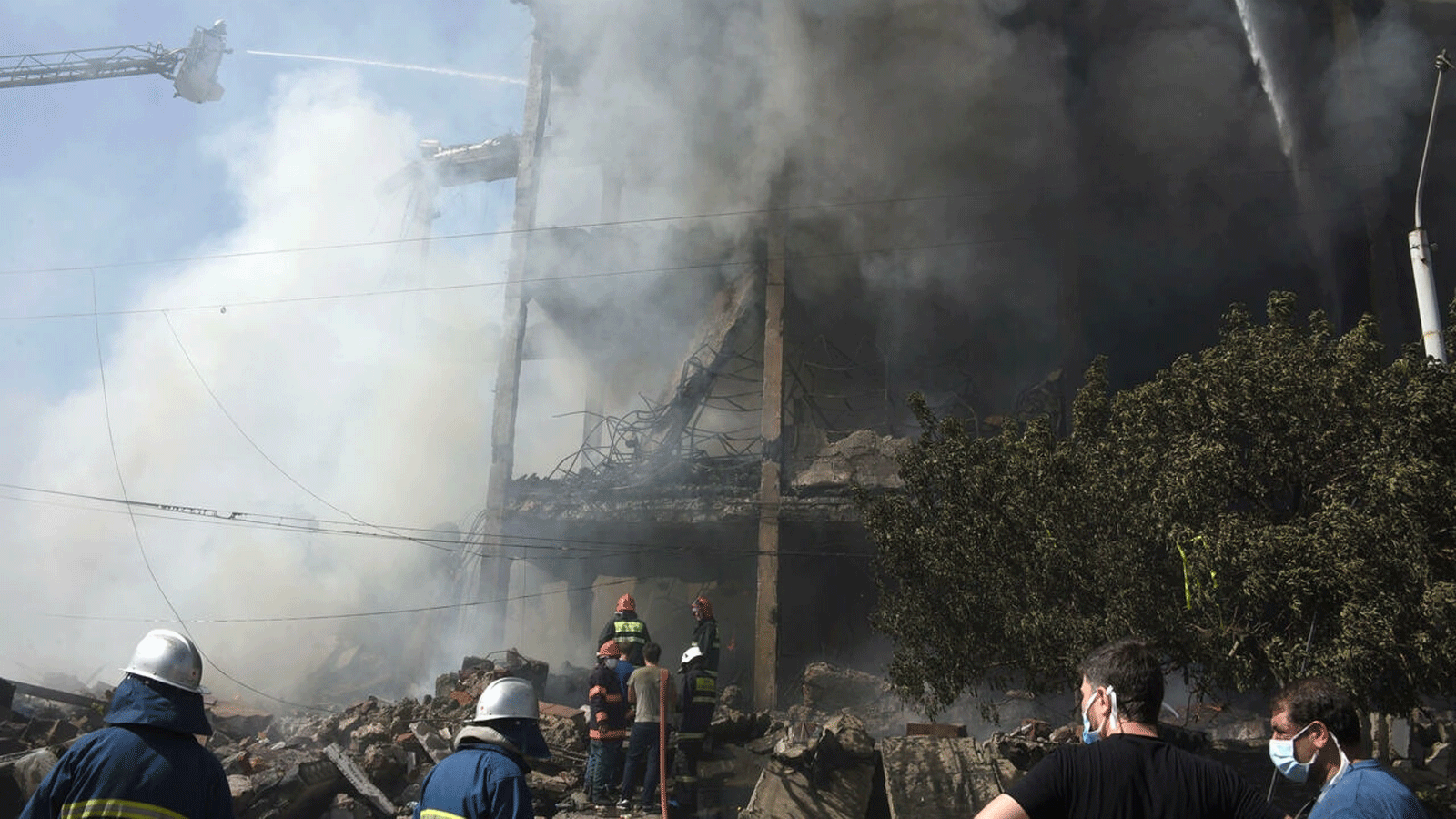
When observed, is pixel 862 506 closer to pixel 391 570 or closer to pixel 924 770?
pixel 924 770

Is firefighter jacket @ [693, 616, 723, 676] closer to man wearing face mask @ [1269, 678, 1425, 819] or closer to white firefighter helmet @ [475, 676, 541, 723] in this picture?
white firefighter helmet @ [475, 676, 541, 723]

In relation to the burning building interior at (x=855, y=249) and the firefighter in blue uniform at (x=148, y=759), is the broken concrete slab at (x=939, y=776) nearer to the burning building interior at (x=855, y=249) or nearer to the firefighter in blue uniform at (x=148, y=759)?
the firefighter in blue uniform at (x=148, y=759)

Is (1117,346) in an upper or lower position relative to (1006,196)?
lower

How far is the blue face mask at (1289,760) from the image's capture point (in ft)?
9.87

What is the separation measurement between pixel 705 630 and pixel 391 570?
22638mm

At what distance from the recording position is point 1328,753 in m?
2.98

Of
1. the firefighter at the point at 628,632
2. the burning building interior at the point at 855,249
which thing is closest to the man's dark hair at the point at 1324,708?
the firefighter at the point at 628,632

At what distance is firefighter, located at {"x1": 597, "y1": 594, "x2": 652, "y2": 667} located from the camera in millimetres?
9703

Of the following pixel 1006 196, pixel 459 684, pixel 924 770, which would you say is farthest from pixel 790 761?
pixel 1006 196

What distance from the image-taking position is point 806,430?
927 inches

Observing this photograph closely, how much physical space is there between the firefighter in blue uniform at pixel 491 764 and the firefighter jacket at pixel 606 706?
5.71m

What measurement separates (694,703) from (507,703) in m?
5.84

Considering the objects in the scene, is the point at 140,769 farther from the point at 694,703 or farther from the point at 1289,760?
the point at 694,703

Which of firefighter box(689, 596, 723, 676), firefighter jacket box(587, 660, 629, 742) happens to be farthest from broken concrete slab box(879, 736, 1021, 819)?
firefighter jacket box(587, 660, 629, 742)
